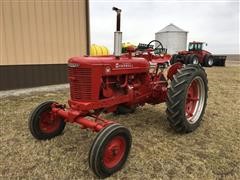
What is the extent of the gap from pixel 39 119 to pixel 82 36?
5136 mm

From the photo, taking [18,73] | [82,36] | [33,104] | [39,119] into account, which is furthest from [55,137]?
[82,36]

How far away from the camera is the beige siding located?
682 cm

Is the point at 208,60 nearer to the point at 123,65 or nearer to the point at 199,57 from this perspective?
the point at 199,57

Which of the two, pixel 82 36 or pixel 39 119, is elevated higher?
pixel 82 36

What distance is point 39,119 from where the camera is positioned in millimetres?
3729

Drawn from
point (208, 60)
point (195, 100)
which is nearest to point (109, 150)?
point (195, 100)

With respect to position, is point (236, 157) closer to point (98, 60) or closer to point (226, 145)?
point (226, 145)

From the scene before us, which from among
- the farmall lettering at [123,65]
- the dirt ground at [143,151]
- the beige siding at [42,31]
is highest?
the beige siding at [42,31]

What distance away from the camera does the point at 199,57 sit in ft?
59.2

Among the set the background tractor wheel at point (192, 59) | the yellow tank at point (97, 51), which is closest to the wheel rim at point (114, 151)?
the yellow tank at point (97, 51)

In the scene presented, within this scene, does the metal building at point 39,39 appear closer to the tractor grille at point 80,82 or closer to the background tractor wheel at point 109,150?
the tractor grille at point 80,82

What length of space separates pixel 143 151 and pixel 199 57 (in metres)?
15.8

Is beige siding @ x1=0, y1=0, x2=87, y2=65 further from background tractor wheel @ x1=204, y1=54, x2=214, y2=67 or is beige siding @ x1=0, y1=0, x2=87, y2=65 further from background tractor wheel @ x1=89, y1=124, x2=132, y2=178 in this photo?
background tractor wheel @ x1=204, y1=54, x2=214, y2=67

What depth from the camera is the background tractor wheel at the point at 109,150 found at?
271 cm
